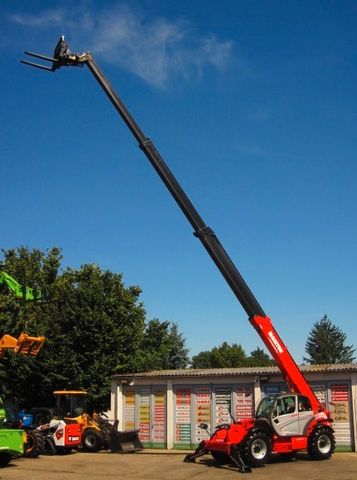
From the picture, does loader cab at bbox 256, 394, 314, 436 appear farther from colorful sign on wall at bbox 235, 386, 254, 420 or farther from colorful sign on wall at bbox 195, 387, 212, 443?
colorful sign on wall at bbox 195, 387, 212, 443

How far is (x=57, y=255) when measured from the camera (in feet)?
130

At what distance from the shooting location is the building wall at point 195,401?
21547 mm

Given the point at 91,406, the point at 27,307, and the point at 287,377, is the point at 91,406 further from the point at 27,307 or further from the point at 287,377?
the point at 287,377

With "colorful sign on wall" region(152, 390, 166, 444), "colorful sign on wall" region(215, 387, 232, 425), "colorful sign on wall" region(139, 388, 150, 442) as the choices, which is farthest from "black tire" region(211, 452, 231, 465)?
"colorful sign on wall" region(139, 388, 150, 442)

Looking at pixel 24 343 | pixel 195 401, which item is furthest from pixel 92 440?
pixel 24 343

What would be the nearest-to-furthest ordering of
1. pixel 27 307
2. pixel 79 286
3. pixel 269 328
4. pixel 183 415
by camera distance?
pixel 269 328, pixel 183 415, pixel 79 286, pixel 27 307

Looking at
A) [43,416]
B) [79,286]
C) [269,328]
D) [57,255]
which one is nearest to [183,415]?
[43,416]

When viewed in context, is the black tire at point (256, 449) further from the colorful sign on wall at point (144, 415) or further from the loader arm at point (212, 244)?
the colorful sign on wall at point (144, 415)

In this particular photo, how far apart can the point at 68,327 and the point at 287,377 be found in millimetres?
14554

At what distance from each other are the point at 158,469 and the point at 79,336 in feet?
41.6

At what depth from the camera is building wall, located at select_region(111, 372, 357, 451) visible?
21.5m

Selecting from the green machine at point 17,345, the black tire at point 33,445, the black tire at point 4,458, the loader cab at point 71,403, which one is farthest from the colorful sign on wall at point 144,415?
the black tire at point 4,458

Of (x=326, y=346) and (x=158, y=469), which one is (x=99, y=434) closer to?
(x=158, y=469)

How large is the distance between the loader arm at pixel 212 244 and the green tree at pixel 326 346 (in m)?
61.6
